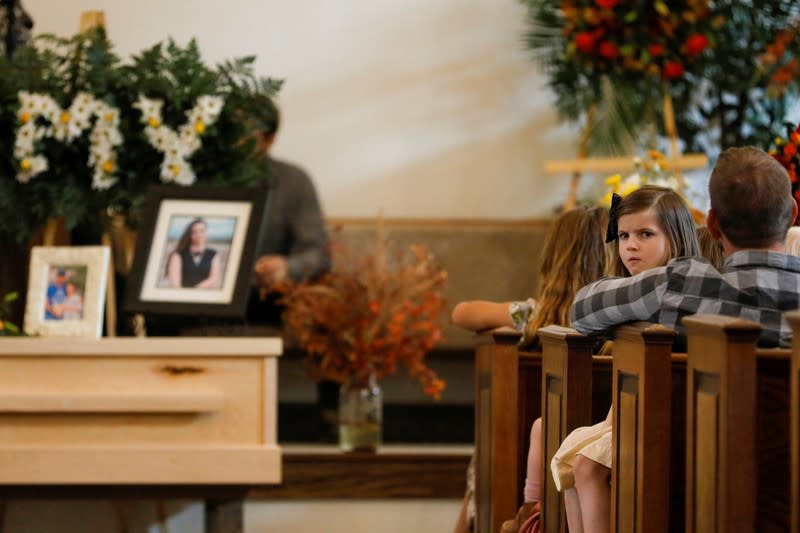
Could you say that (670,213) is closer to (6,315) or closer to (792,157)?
(792,157)

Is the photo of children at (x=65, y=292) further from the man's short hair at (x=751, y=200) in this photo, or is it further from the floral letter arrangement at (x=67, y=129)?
the man's short hair at (x=751, y=200)

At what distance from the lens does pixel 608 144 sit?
19.1ft

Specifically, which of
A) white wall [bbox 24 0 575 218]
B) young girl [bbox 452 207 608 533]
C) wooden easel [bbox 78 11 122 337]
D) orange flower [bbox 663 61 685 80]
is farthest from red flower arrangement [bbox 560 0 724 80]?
young girl [bbox 452 207 608 533]

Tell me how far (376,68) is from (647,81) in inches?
55.3

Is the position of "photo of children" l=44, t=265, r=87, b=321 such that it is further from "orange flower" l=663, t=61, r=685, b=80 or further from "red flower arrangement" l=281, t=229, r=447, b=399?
"orange flower" l=663, t=61, r=685, b=80

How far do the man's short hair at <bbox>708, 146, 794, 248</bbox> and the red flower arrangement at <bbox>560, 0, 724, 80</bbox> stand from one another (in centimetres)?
321

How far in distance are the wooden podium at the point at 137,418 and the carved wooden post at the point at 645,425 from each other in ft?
4.87

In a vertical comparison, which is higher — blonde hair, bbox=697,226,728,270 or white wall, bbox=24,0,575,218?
white wall, bbox=24,0,575,218

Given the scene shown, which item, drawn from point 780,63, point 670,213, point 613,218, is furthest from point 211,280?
point 780,63

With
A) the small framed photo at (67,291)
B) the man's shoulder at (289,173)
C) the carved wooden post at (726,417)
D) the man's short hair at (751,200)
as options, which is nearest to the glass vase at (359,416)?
the man's shoulder at (289,173)

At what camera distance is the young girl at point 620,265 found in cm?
234

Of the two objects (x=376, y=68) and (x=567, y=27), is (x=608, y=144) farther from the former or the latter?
(x=376, y=68)

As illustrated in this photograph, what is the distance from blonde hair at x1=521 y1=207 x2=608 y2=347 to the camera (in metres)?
3.04

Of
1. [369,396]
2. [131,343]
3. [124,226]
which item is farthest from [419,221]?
[131,343]
